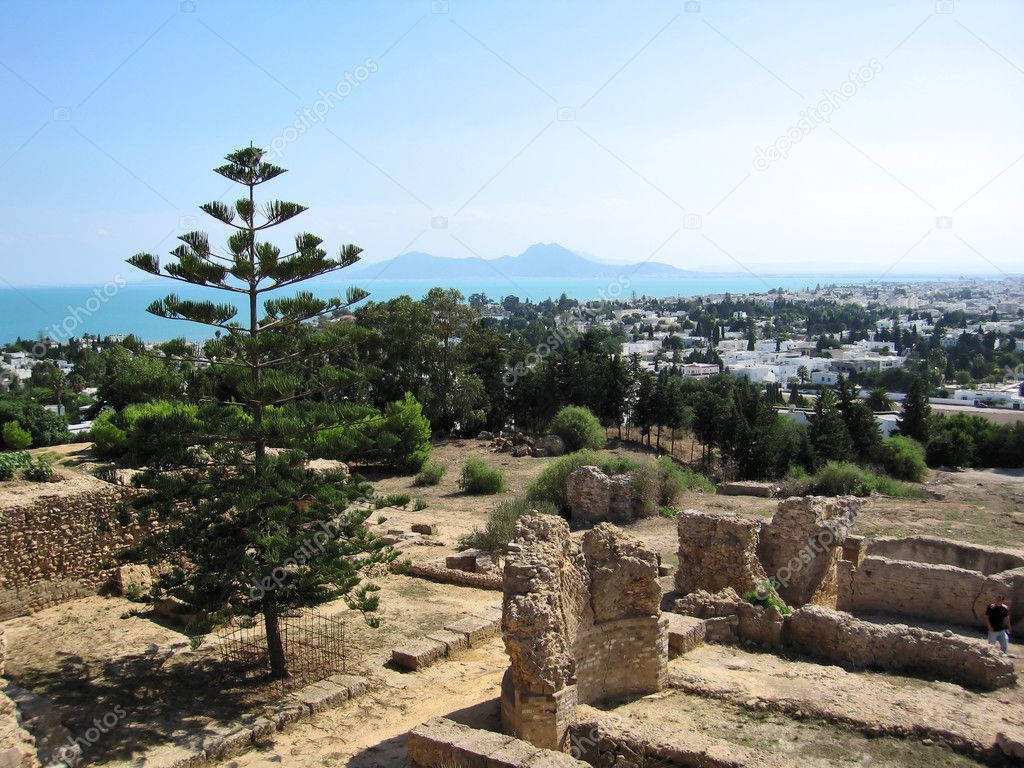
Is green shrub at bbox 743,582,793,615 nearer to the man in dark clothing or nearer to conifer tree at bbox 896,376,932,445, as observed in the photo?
the man in dark clothing

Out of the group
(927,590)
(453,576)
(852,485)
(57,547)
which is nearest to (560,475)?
(453,576)

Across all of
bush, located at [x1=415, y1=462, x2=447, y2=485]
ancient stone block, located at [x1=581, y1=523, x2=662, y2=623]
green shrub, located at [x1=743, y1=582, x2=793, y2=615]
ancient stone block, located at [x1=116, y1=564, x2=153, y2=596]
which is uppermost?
ancient stone block, located at [x1=581, y1=523, x2=662, y2=623]

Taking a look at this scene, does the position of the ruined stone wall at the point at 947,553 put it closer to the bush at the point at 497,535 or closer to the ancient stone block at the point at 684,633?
the ancient stone block at the point at 684,633

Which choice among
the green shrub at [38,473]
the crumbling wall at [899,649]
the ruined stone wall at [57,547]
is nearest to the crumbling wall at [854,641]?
the crumbling wall at [899,649]

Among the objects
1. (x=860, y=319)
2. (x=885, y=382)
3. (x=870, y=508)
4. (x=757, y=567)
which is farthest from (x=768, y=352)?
(x=757, y=567)

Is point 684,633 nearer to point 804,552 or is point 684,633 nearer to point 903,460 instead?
point 804,552

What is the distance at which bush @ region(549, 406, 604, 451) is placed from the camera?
30188 millimetres

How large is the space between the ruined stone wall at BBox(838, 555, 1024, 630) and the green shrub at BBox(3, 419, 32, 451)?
25.7 m

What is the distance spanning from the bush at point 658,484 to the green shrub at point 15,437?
20.3 meters

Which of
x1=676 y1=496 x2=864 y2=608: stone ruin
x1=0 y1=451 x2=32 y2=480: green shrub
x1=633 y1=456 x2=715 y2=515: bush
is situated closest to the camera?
x1=676 y1=496 x2=864 y2=608: stone ruin

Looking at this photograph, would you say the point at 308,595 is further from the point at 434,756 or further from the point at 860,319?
the point at 860,319

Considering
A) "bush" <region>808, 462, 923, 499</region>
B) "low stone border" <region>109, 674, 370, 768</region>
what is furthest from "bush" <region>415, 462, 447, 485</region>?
"low stone border" <region>109, 674, 370, 768</region>

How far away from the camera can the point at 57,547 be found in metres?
11.6

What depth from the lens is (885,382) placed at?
74.0 m
